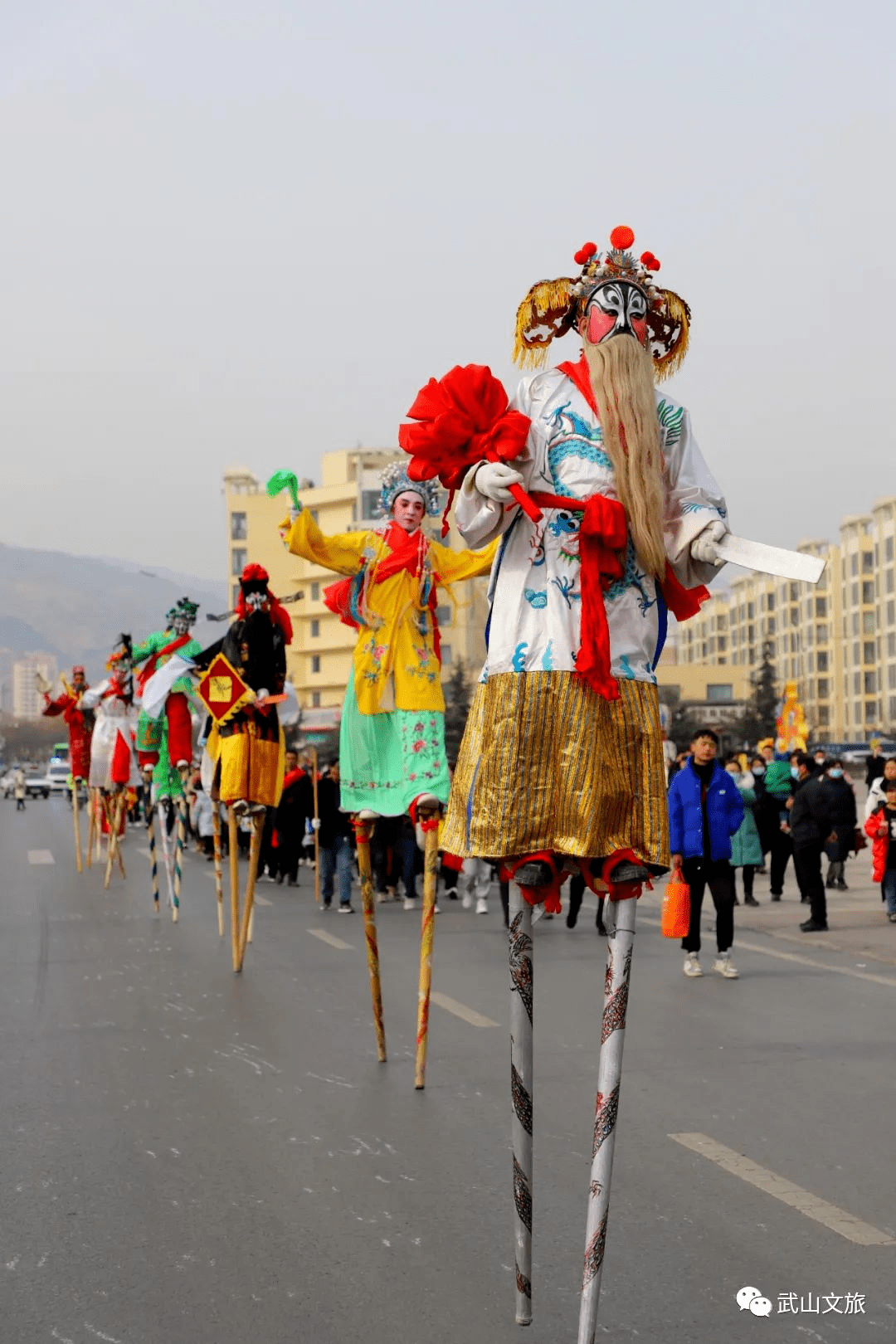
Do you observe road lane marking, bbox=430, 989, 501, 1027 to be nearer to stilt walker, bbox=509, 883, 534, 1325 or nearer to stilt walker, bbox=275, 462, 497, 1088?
stilt walker, bbox=275, 462, 497, 1088

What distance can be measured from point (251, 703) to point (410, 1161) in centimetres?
512

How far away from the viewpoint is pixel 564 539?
446 centimetres

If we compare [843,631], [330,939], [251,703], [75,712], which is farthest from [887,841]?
[843,631]

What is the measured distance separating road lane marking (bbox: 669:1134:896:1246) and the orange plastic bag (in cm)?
557

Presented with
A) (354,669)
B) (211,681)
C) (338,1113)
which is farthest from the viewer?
(211,681)

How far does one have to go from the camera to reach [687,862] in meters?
13.0

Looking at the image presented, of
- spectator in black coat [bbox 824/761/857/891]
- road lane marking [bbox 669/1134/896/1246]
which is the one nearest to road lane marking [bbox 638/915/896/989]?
spectator in black coat [bbox 824/761/857/891]

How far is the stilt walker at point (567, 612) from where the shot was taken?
4.32 metres

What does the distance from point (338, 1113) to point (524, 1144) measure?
9.43 ft

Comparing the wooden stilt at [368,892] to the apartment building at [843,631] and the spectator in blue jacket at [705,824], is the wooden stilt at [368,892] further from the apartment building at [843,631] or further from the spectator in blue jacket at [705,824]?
the apartment building at [843,631]

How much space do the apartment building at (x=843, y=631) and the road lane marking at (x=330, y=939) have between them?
353 feet

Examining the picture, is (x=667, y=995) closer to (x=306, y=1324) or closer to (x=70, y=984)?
(x=70, y=984)

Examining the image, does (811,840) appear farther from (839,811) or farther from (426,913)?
(426,913)

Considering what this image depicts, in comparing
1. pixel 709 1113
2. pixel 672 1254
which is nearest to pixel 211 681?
pixel 709 1113
